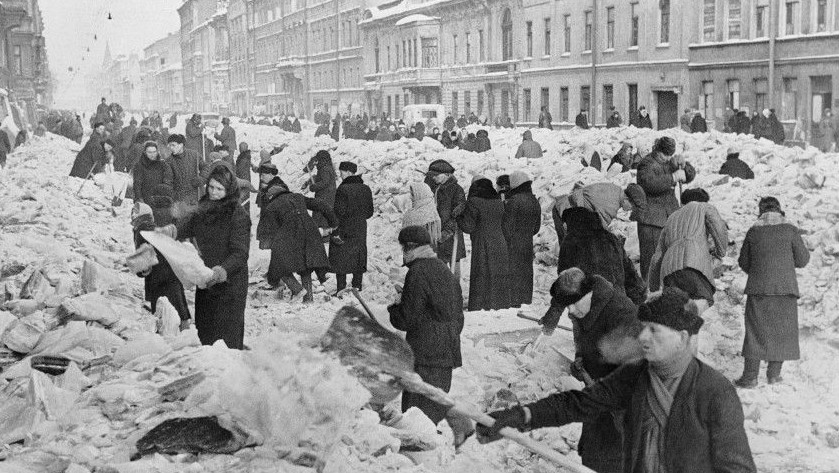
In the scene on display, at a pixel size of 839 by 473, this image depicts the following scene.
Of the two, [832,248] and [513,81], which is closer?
[832,248]

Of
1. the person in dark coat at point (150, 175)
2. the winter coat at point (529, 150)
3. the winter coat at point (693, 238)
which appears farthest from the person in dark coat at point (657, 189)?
the winter coat at point (529, 150)

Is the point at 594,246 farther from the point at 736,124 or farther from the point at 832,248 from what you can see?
the point at 736,124

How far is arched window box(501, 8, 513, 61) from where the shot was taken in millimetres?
52219

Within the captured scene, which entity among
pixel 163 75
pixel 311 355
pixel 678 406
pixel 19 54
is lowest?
pixel 311 355

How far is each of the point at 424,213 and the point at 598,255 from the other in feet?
11.5

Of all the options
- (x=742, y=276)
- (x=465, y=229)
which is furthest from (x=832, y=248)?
(x=465, y=229)

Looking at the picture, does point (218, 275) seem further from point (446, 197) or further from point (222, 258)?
point (446, 197)

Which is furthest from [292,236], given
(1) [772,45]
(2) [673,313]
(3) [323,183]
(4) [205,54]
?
(4) [205,54]

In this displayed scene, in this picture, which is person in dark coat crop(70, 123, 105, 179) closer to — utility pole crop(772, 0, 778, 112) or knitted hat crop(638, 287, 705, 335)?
knitted hat crop(638, 287, 705, 335)

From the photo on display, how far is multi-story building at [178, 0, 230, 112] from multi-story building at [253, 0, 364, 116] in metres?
9.81

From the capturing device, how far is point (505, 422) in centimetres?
432

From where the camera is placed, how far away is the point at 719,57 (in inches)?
1419

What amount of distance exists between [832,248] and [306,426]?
28.5 feet

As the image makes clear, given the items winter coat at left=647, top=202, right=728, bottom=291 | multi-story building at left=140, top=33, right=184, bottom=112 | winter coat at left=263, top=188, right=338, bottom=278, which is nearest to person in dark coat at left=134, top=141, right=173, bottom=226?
winter coat at left=263, top=188, right=338, bottom=278
